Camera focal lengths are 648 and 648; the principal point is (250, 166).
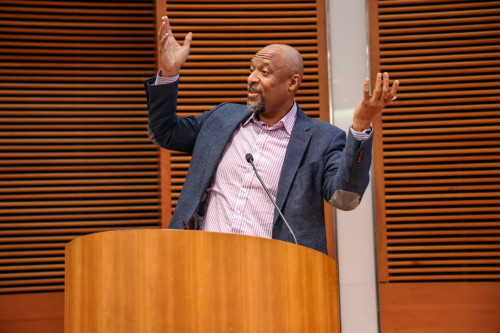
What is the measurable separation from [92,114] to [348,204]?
2.56 m

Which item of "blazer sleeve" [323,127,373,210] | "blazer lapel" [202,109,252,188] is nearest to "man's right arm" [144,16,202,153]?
"blazer lapel" [202,109,252,188]

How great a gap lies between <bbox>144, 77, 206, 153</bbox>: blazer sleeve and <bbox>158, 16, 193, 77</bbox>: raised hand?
0.21 feet

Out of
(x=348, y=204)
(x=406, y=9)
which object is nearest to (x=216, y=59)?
(x=406, y=9)

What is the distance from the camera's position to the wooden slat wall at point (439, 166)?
12.6 ft

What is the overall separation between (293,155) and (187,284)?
0.92 m

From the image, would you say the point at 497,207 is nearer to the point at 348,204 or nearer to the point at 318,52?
the point at 318,52

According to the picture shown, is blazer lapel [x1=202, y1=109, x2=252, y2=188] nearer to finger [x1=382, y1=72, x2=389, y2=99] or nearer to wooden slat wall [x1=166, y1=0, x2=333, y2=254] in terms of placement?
finger [x1=382, y1=72, x2=389, y2=99]

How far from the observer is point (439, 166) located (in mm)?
3918

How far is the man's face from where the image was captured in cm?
264

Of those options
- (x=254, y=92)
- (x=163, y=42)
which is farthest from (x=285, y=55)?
(x=163, y=42)

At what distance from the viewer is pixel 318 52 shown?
4059 mm

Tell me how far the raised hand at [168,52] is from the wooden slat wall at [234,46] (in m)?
1.49

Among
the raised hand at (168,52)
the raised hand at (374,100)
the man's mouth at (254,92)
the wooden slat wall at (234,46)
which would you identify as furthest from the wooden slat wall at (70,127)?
the raised hand at (374,100)

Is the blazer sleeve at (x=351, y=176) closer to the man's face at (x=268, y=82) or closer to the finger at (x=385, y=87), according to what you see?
the finger at (x=385, y=87)
